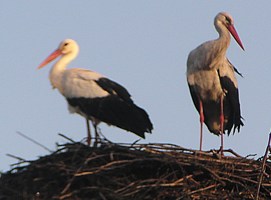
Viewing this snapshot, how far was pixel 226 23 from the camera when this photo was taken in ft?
36.9

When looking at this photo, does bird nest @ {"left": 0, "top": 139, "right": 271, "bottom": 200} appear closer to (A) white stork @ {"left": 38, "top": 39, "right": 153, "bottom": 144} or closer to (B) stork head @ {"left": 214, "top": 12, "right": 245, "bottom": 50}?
(A) white stork @ {"left": 38, "top": 39, "right": 153, "bottom": 144}

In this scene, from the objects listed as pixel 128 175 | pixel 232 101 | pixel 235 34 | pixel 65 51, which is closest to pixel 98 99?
pixel 65 51

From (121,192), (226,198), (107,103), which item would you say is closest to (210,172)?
(226,198)

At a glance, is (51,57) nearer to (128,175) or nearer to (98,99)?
(98,99)

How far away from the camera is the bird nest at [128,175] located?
8.28m

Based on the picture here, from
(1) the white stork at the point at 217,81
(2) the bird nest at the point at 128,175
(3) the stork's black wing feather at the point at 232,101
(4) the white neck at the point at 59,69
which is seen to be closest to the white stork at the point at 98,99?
(4) the white neck at the point at 59,69

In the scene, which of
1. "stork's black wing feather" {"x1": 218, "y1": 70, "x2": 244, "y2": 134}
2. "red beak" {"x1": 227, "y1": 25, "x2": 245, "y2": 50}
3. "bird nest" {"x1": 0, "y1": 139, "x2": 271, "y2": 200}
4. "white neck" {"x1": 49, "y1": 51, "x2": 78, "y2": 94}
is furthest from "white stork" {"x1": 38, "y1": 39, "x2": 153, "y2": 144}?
"red beak" {"x1": 227, "y1": 25, "x2": 245, "y2": 50}

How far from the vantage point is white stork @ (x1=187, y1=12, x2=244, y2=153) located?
1108cm

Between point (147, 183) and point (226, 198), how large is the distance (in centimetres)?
73

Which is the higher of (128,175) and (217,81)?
(217,81)

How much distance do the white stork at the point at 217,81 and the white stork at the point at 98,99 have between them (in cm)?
155

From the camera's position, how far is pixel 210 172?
8.61 metres

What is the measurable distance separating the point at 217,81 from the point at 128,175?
2909 millimetres

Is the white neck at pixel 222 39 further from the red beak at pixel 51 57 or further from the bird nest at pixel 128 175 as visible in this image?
the bird nest at pixel 128 175
